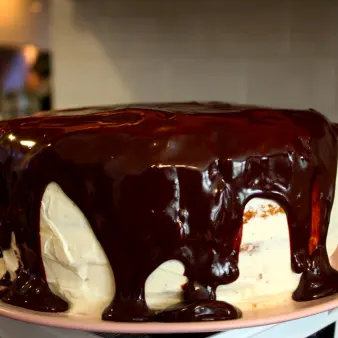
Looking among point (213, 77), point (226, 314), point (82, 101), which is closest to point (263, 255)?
point (226, 314)

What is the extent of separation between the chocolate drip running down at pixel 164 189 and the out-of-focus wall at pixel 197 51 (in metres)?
0.76

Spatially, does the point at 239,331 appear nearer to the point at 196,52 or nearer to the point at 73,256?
the point at 73,256

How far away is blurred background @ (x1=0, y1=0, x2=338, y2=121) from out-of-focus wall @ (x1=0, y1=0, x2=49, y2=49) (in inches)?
69.1

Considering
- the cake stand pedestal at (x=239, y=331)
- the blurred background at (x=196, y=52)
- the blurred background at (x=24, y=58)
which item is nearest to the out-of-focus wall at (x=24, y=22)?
the blurred background at (x=24, y=58)

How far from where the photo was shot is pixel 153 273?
677 mm

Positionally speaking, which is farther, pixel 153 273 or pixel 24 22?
pixel 24 22

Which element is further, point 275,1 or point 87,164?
point 275,1

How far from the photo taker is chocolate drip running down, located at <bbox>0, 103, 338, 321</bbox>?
2.15 feet

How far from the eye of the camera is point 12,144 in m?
0.73

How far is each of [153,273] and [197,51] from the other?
3.43ft

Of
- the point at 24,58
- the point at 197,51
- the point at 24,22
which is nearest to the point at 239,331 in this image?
the point at 197,51

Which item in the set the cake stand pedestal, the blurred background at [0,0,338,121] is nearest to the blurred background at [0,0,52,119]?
the blurred background at [0,0,338,121]

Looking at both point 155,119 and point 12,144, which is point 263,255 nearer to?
point 155,119

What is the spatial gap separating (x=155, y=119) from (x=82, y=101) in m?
1.18
